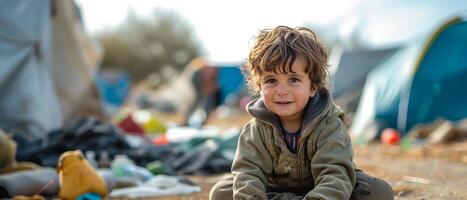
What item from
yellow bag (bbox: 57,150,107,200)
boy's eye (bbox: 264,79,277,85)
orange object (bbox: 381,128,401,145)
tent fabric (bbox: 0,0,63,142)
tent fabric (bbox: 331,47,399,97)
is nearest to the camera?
boy's eye (bbox: 264,79,277,85)

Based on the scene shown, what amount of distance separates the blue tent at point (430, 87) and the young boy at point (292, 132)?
215 inches

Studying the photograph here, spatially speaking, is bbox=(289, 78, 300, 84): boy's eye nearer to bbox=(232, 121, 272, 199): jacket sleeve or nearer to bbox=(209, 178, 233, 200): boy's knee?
bbox=(232, 121, 272, 199): jacket sleeve

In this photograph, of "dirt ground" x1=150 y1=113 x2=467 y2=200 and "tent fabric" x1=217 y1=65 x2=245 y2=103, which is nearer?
"dirt ground" x1=150 y1=113 x2=467 y2=200

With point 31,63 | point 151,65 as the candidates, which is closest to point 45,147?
point 31,63

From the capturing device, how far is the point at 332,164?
233 cm

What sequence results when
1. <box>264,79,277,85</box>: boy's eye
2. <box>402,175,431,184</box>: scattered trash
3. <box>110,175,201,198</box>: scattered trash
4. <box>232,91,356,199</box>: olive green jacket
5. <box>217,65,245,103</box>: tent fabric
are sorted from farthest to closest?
<box>217,65,245,103</box>: tent fabric
<box>402,175,431,184</box>: scattered trash
<box>110,175,201,198</box>: scattered trash
<box>264,79,277,85</box>: boy's eye
<box>232,91,356,199</box>: olive green jacket

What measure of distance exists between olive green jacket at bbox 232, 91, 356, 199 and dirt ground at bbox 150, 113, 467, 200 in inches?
38.6

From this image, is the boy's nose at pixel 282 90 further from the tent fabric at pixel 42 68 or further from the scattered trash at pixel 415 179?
the tent fabric at pixel 42 68

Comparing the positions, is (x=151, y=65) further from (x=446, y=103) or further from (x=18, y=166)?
(x=18, y=166)

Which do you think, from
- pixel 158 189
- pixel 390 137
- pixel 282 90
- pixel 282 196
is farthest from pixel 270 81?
pixel 390 137

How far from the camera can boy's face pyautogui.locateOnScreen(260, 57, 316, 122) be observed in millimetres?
2422

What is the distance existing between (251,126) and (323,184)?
1.50 feet

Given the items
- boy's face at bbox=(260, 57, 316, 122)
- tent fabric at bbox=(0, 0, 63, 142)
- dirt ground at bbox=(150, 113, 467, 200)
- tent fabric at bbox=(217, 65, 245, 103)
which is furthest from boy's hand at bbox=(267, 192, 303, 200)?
tent fabric at bbox=(217, 65, 245, 103)

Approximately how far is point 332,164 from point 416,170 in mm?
2580
